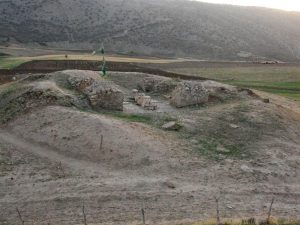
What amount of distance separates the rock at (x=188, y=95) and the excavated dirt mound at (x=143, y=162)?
2.49 ft

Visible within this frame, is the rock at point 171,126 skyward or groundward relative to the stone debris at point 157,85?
groundward

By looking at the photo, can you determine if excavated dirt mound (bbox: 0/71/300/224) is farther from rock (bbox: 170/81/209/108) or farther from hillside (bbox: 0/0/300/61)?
hillside (bbox: 0/0/300/61)

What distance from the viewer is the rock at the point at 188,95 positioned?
1484 inches

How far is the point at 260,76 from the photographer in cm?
7644

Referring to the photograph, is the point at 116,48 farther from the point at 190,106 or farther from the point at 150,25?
the point at 190,106

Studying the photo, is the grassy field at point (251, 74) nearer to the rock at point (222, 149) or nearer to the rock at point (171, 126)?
the rock at point (171, 126)

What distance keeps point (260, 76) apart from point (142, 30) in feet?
250

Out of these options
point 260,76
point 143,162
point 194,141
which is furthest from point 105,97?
point 260,76

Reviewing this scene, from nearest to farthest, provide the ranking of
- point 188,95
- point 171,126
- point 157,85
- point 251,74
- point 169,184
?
point 169,184 < point 171,126 < point 188,95 < point 157,85 < point 251,74

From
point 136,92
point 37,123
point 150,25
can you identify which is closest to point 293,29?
point 150,25

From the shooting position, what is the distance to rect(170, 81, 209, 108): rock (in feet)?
124

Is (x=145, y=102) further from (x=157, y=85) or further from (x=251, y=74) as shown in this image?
(x=251, y=74)

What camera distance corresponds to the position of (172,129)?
32281 mm

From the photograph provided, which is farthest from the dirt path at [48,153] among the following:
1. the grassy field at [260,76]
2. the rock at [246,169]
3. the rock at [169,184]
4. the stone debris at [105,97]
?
the grassy field at [260,76]
